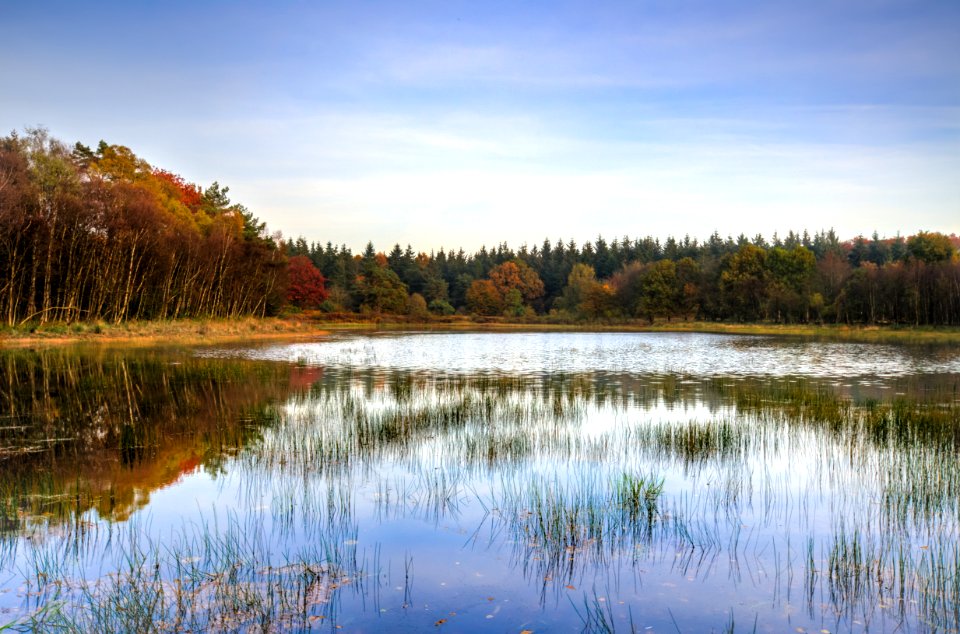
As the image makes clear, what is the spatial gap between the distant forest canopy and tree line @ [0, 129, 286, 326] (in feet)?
0.41

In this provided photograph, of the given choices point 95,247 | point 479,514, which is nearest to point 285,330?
point 95,247

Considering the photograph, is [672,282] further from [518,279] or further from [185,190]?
[185,190]

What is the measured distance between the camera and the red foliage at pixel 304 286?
315 feet

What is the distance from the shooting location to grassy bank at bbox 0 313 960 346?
4022 centimetres

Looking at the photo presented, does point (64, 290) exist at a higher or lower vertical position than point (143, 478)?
higher

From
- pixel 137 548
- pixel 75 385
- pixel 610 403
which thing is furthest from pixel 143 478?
pixel 75 385

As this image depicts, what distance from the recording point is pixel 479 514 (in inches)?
316

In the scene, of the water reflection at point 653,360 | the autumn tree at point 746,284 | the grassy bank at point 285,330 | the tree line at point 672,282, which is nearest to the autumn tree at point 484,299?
the tree line at point 672,282

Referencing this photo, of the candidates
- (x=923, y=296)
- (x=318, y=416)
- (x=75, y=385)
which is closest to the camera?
(x=318, y=416)

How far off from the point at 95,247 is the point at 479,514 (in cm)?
4480

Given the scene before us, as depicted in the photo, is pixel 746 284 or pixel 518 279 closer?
pixel 746 284

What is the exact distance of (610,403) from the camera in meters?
17.3

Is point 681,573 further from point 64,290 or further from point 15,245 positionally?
point 64,290

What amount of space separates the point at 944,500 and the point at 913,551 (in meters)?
2.16
